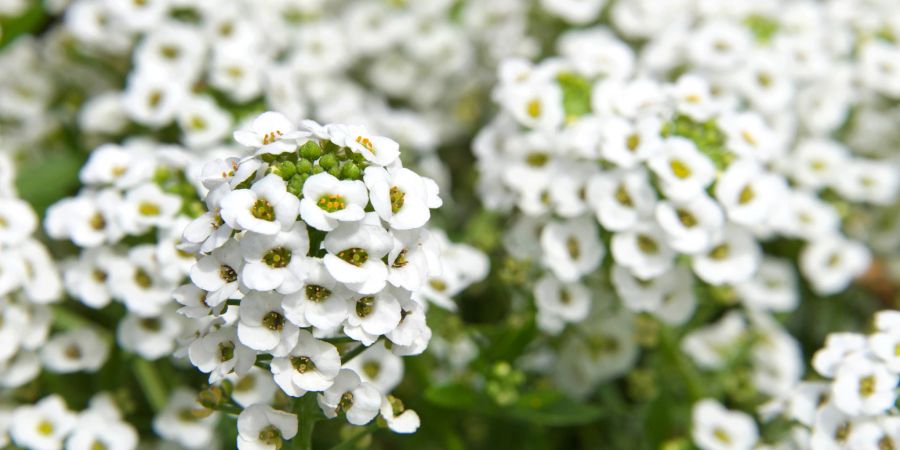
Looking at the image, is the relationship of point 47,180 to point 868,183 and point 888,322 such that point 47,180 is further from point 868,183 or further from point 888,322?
point 868,183

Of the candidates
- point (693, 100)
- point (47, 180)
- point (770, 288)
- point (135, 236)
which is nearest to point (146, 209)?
point (135, 236)

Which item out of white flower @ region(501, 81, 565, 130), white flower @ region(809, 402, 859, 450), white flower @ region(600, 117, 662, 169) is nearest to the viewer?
white flower @ region(809, 402, 859, 450)

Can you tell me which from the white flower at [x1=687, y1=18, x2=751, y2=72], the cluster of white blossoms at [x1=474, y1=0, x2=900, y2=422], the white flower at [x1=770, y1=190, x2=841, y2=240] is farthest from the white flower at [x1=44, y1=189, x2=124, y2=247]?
the white flower at [x1=770, y1=190, x2=841, y2=240]

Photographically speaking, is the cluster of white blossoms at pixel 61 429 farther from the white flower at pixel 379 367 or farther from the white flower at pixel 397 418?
the white flower at pixel 397 418

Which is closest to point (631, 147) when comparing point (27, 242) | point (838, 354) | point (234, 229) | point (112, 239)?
point (838, 354)

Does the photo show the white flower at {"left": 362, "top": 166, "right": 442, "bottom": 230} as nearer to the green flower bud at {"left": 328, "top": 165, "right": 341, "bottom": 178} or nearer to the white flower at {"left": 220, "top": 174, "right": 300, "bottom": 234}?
the green flower bud at {"left": 328, "top": 165, "right": 341, "bottom": 178}

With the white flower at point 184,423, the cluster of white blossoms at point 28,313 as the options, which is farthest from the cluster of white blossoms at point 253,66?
A: the white flower at point 184,423
